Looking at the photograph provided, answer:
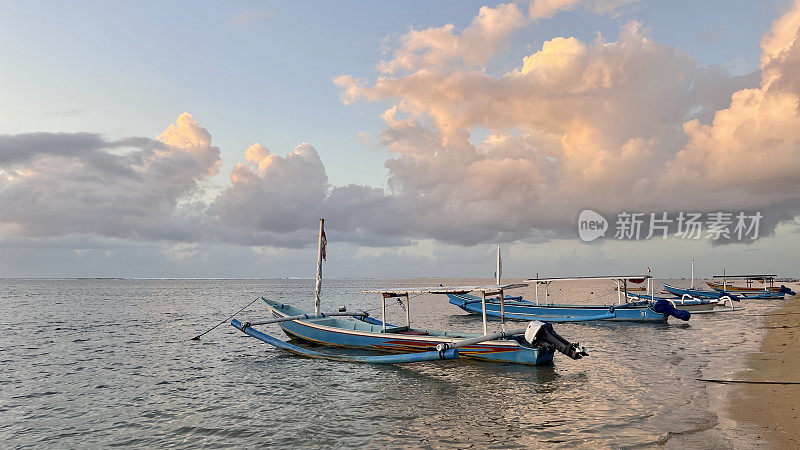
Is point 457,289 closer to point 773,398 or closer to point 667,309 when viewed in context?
point 773,398

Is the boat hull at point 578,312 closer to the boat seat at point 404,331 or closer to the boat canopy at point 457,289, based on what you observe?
the boat seat at point 404,331

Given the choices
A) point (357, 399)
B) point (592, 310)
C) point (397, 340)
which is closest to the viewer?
point (357, 399)

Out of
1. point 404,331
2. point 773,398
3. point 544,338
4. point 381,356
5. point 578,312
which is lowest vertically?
point 578,312

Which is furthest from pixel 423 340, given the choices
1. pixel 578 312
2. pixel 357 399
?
pixel 578 312

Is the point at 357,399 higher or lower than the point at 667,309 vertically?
lower

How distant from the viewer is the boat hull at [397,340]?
1983 cm

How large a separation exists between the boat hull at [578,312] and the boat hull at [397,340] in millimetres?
17640

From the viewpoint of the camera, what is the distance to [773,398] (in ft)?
41.6

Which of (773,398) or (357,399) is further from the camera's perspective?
(357,399)

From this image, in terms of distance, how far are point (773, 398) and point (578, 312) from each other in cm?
2810

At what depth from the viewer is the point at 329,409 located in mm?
15148

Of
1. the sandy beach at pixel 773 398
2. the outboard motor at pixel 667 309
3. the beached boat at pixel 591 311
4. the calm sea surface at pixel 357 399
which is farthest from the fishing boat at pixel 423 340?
the outboard motor at pixel 667 309

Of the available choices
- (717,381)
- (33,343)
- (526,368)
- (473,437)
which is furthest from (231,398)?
(33,343)

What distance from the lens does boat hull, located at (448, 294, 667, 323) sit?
3716 cm
